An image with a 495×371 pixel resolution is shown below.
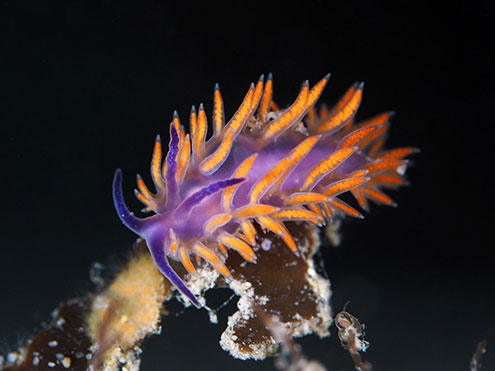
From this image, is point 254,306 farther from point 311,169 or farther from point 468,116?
point 468,116

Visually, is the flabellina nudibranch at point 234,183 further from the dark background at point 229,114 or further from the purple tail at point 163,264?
the dark background at point 229,114

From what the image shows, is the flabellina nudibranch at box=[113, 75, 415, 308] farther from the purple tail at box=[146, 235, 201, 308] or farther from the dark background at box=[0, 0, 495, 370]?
the dark background at box=[0, 0, 495, 370]

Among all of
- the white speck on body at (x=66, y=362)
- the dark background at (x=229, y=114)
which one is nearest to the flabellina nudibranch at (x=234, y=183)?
the dark background at (x=229, y=114)

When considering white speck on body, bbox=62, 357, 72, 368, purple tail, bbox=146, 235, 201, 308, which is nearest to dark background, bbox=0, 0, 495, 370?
white speck on body, bbox=62, 357, 72, 368

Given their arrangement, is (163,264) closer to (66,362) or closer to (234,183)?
(234,183)

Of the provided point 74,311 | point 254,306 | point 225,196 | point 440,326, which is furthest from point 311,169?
point 440,326
